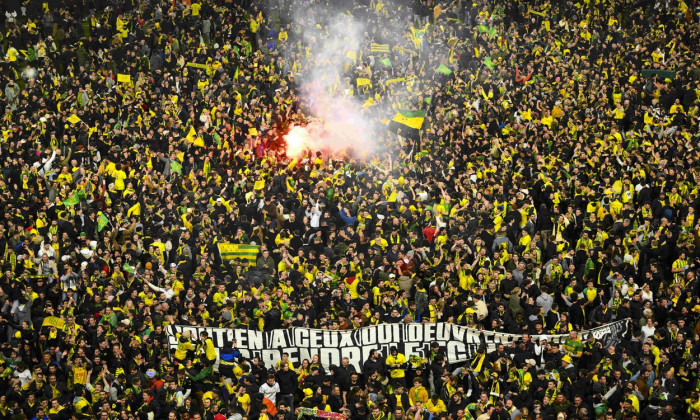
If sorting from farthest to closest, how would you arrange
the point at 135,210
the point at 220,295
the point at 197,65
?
1. the point at 197,65
2. the point at 135,210
3. the point at 220,295

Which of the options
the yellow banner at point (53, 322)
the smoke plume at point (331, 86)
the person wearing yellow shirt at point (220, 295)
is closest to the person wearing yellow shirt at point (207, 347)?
the person wearing yellow shirt at point (220, 295)

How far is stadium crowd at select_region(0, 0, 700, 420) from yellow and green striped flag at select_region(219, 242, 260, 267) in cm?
15

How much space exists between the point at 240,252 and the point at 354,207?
2.57 m

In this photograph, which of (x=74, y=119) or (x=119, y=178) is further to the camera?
(x=74, y=119)

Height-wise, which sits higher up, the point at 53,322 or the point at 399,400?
the point at 53,322

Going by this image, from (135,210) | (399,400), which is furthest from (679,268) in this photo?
(135,210)

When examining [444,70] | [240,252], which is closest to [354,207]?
[240,252]

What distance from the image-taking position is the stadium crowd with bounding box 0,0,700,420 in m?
16.2

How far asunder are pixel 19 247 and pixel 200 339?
470cm

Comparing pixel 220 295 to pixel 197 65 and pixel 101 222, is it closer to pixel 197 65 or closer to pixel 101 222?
pixel 101 222

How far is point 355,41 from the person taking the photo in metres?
30.4

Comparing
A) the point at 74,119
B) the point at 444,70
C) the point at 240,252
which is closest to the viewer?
the point at 240,252

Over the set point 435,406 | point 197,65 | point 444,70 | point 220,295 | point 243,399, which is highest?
point 197,65

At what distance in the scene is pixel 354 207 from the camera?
2109cm
